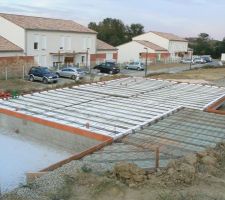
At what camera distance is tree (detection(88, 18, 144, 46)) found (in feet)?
279

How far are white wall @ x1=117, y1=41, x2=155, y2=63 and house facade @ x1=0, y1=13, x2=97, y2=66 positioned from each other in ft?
54.2

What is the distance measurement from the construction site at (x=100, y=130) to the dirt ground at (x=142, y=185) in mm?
697

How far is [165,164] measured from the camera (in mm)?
12492

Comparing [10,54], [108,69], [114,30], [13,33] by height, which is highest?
[114,30]

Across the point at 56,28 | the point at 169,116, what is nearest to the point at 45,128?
the point at 169,116

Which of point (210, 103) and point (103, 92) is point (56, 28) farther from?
point (210, 103)

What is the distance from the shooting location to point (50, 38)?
44.4m

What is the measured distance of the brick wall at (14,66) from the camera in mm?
36281

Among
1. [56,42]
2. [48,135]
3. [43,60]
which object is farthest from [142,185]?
[56,42]

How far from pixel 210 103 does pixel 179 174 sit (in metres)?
13.2

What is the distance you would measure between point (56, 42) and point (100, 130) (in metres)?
30.5

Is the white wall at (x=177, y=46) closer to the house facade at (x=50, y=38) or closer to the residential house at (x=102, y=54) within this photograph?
the residential house at (x=102, y=54)

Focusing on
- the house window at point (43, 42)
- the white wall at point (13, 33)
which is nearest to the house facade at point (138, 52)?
the house window at point (43, 42)

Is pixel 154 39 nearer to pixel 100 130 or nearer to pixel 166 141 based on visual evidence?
pixel 100 130
